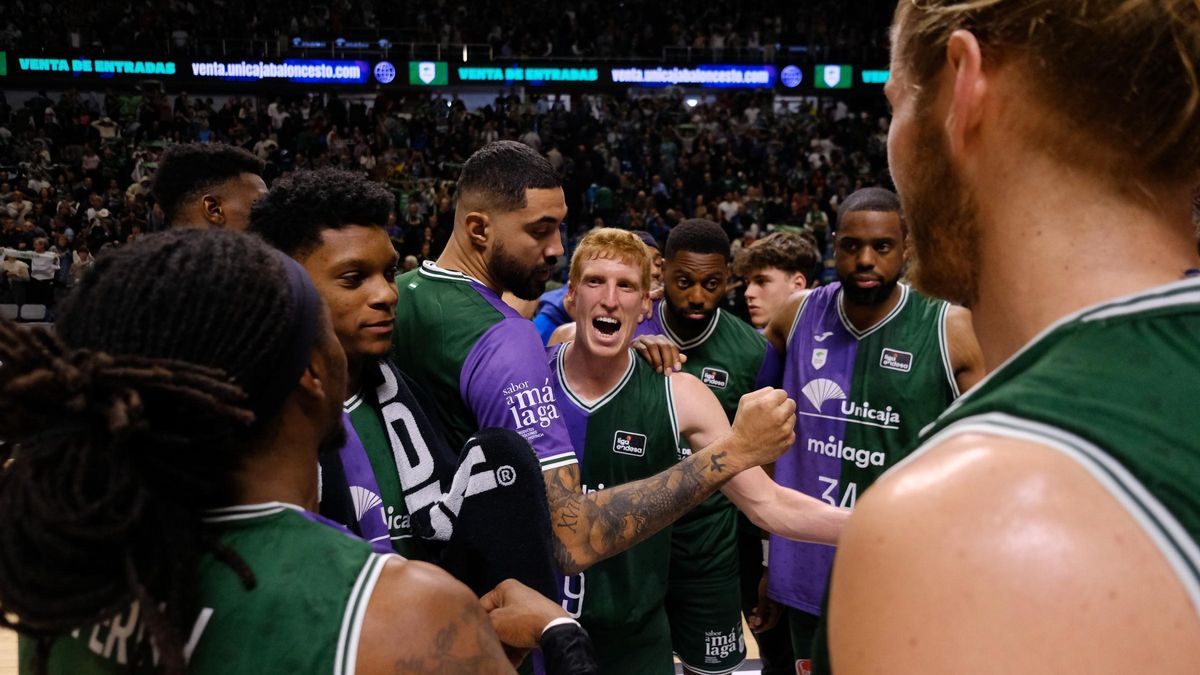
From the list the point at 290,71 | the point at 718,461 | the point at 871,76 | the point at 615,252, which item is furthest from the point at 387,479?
the point at 871,76

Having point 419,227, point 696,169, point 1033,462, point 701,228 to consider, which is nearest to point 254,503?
point 1033,462

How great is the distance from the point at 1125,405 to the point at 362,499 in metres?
1.64

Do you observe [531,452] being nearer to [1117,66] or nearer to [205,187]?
[1117,66]

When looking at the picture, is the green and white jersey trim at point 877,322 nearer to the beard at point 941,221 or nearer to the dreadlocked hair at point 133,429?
the beard at point 941,221

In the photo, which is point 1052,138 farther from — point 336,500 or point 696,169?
point 696,169

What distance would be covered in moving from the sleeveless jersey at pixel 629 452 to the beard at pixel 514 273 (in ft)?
2.09

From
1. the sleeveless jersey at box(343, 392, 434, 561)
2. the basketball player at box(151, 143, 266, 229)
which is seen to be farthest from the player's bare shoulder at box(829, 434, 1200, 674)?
the basketball player at box(151, 143, 266, 229)

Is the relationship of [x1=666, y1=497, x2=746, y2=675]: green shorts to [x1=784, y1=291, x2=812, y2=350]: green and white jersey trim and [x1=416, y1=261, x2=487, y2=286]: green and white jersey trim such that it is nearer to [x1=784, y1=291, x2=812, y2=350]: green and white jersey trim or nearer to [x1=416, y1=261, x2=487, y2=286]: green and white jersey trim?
[x1=784, y1=291, x2=812, y2=350]: green and white jersey trim

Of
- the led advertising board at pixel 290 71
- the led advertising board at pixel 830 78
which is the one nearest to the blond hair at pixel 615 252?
the led advertising board at pixel 290 71

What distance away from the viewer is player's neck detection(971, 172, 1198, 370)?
0.90 metres

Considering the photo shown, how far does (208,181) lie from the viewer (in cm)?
379

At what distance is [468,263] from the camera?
9.73ft

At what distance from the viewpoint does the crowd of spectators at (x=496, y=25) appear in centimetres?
2075

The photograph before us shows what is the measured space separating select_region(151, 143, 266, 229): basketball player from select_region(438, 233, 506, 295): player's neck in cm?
116
